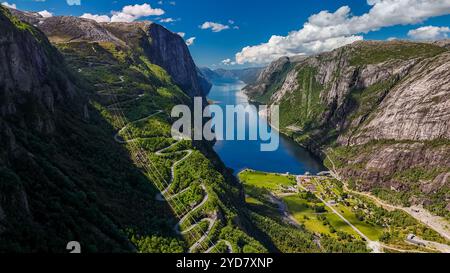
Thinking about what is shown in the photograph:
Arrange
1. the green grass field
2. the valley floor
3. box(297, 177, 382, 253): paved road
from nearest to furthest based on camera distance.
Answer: box(297, 177, 382, 253): paved road, the valley floor, the green grass field

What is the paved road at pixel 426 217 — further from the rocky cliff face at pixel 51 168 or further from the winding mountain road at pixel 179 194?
the rocky cliff face at pixel 51 168

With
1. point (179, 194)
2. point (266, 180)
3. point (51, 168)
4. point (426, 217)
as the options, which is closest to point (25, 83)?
point (51, 168)

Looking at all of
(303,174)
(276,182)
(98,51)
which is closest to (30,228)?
(276,182)

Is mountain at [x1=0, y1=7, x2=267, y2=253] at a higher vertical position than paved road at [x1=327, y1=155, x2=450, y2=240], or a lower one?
higher

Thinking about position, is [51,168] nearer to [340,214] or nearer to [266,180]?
[340,214]

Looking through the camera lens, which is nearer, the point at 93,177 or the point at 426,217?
the point at 93,177

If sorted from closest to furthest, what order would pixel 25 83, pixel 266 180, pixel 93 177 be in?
pixel 93 177
pixel 25 83
pixel 266 180

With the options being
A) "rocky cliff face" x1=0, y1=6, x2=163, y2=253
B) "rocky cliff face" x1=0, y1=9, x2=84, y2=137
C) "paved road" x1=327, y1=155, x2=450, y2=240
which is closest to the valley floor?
"paved road" x1=327, y1=155, x2=450, y2=240

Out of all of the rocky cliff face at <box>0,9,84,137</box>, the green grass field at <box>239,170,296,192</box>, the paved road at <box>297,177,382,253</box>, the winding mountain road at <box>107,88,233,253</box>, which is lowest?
the paved road at <box>297,177,382,253</box>

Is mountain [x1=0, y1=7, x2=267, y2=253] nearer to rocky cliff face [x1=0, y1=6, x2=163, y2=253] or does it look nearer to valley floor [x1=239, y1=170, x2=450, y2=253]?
rocky cliff face [x1=0, y1=6, x2=163, y2=253]
